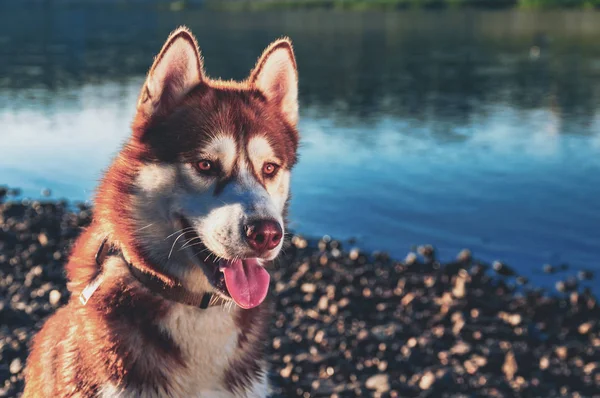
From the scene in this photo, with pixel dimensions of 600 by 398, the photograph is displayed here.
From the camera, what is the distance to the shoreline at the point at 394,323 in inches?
363

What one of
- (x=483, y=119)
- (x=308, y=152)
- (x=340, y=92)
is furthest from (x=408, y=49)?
(x=308, y=152)

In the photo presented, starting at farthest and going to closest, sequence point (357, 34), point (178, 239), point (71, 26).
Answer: point (71, 26), point (357, 34), point (178, 239)

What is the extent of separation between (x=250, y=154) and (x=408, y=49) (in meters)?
62.0

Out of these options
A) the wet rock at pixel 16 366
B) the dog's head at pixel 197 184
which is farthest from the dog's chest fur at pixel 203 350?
the wet rock at pixel 16 366

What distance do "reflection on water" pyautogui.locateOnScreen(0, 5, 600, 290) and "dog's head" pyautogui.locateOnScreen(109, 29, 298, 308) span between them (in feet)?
1.91

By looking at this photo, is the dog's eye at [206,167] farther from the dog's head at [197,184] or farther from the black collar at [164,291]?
the black collar at [164,291]

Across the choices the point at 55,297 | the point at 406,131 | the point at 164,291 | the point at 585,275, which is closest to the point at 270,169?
the point at 164,291

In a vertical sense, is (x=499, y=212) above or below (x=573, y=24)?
above

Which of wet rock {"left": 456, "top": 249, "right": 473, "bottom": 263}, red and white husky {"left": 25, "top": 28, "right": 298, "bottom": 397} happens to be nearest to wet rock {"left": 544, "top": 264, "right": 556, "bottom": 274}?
wet rock {"left": 456, "top": 249, "right": 473, "bottom": 263}

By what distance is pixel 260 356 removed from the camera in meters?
5.37

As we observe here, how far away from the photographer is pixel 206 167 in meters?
4.96

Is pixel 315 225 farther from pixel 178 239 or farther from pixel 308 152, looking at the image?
pixel 178 239

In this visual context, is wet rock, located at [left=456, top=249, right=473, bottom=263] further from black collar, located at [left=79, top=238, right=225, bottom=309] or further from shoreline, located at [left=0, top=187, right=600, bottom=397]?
black collar, located at [left=79, top=238, right=225, bottom=309]

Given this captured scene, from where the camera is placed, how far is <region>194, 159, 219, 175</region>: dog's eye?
4930 mm
